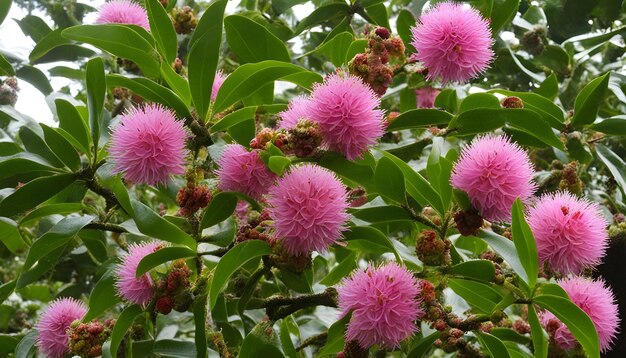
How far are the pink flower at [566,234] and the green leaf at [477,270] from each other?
0.43 ft

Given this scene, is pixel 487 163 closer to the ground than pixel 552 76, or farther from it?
closer to the ground

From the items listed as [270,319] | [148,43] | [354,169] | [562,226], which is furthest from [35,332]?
[562,226]

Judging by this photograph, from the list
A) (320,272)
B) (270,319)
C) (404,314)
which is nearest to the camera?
(404,314)

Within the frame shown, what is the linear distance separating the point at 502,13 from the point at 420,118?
0.52m

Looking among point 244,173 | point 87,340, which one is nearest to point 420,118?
point 244,173

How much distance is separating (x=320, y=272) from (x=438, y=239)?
0.93 m

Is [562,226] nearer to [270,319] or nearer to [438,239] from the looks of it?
[438,239]

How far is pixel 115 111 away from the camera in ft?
7.33

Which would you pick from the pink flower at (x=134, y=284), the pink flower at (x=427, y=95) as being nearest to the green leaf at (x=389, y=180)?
the pink flower at (x=134, y=284)

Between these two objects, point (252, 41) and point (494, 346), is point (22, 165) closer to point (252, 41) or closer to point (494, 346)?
point (252, 41)

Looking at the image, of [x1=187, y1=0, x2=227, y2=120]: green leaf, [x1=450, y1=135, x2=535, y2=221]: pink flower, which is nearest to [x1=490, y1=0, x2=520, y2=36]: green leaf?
[x1=450, y1=135, x2=535, y2=221]: pink flower

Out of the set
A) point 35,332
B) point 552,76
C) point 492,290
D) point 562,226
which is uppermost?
point 552,76

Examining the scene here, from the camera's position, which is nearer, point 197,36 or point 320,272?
point 197,36

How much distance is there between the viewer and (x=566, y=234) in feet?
4.21
